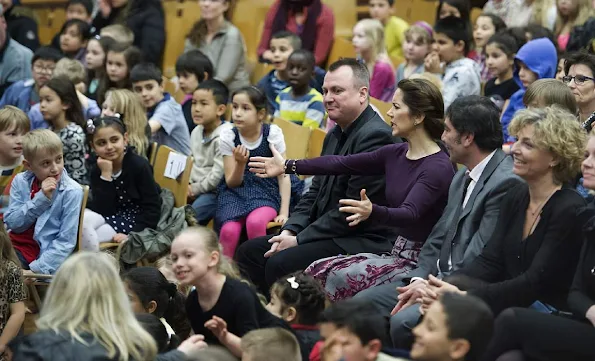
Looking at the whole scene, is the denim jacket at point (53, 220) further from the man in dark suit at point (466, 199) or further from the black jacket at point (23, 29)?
the black jacket at point (23, 29)

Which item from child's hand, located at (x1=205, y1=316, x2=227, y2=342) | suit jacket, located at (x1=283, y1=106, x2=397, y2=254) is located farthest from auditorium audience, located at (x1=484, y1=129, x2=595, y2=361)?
suit jacket, located at (x1=283, y1=106, x2=397, y2=254)

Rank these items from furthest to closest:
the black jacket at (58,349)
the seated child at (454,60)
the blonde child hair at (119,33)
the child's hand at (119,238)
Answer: the blonde child hair at (119,33)
the seated child at (454,60)
the child's hand at (119,238)
the black jacket at (58,349)

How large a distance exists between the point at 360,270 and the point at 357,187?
1.48 ft

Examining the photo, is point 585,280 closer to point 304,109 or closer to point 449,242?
point 449,242

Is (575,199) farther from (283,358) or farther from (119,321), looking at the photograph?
(119,321)

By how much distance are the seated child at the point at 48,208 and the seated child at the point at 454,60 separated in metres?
2.53

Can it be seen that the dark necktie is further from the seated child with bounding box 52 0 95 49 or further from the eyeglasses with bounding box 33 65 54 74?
the seated child with bounding box 52 0 95 49

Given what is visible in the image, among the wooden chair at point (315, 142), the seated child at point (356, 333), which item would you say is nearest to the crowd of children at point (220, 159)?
the seated child at point (356, 333)

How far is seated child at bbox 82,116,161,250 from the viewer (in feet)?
17.0

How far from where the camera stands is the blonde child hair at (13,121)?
17.1 feet

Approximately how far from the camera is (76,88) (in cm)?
668

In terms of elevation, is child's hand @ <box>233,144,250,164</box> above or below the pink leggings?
above

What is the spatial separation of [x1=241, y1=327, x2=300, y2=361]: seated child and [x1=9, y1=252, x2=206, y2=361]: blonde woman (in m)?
0.36

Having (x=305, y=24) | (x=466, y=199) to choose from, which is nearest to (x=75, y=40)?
(x=305, y=24)
